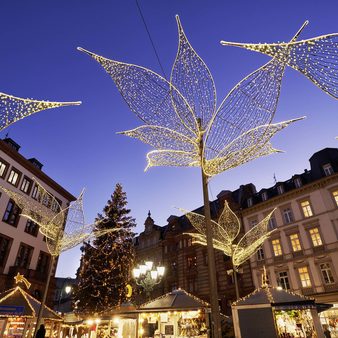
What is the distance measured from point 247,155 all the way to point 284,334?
34.7 ft

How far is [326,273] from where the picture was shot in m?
22.8

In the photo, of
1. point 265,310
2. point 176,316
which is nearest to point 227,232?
point 265,310

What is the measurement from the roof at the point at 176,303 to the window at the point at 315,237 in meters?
17.4

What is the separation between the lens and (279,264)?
26.1 metres

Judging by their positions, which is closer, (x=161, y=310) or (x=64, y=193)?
(x=161, y=310)

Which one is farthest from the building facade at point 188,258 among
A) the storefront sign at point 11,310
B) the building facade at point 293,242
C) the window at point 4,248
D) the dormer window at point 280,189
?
the window at point 4,248

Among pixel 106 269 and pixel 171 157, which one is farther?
pixel 106 269

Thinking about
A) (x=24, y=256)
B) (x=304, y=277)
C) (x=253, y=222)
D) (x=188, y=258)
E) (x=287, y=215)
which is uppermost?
(x=253, y=222)

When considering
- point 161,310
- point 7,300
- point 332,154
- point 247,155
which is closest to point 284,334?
point 161,310

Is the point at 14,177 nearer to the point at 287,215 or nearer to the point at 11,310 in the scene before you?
the point at 11,310

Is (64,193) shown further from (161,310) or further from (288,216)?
(288,216)

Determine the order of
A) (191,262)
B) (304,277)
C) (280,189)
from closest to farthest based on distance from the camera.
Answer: (304,277) → (280,189) → (191,262)

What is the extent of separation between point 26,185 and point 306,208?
27399mm

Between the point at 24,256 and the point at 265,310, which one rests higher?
the point at 24,256
